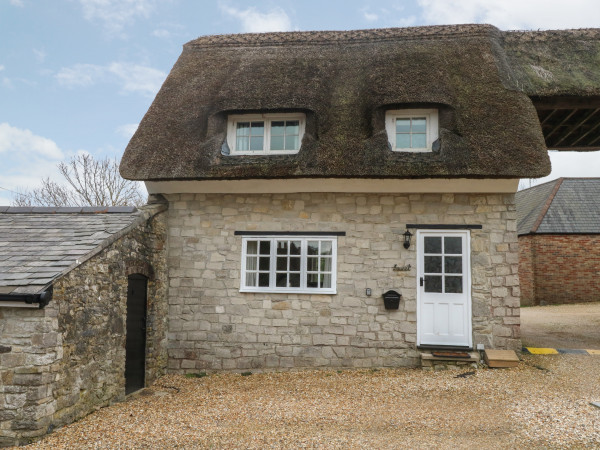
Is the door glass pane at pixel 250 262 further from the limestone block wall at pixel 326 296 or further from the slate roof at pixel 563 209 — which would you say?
the slate roof at pixel 563 209

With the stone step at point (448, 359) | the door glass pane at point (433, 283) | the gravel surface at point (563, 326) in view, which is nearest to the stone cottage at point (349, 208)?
the door glass pane at point (433, 283)

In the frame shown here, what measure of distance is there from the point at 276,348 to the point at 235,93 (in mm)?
4698

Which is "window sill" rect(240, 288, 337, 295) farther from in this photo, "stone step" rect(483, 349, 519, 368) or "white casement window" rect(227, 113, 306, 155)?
"stone step" rect(483, 349, 519, 368)

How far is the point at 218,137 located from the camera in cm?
805

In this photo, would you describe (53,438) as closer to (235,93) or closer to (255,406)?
(255,406)

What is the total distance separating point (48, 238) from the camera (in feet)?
19.7

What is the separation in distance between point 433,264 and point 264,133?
3.84 metres

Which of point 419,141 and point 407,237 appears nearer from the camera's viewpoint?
point 407,237

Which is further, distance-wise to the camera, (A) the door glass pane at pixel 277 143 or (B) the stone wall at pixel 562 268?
(B) the stone wall at pixel 562 268

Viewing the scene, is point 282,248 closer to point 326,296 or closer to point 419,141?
point 326,296

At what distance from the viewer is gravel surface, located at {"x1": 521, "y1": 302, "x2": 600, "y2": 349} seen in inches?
353

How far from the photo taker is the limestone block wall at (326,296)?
743 cm

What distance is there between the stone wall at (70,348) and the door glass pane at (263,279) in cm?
196

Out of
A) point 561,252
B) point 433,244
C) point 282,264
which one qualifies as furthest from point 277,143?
point 561,252
